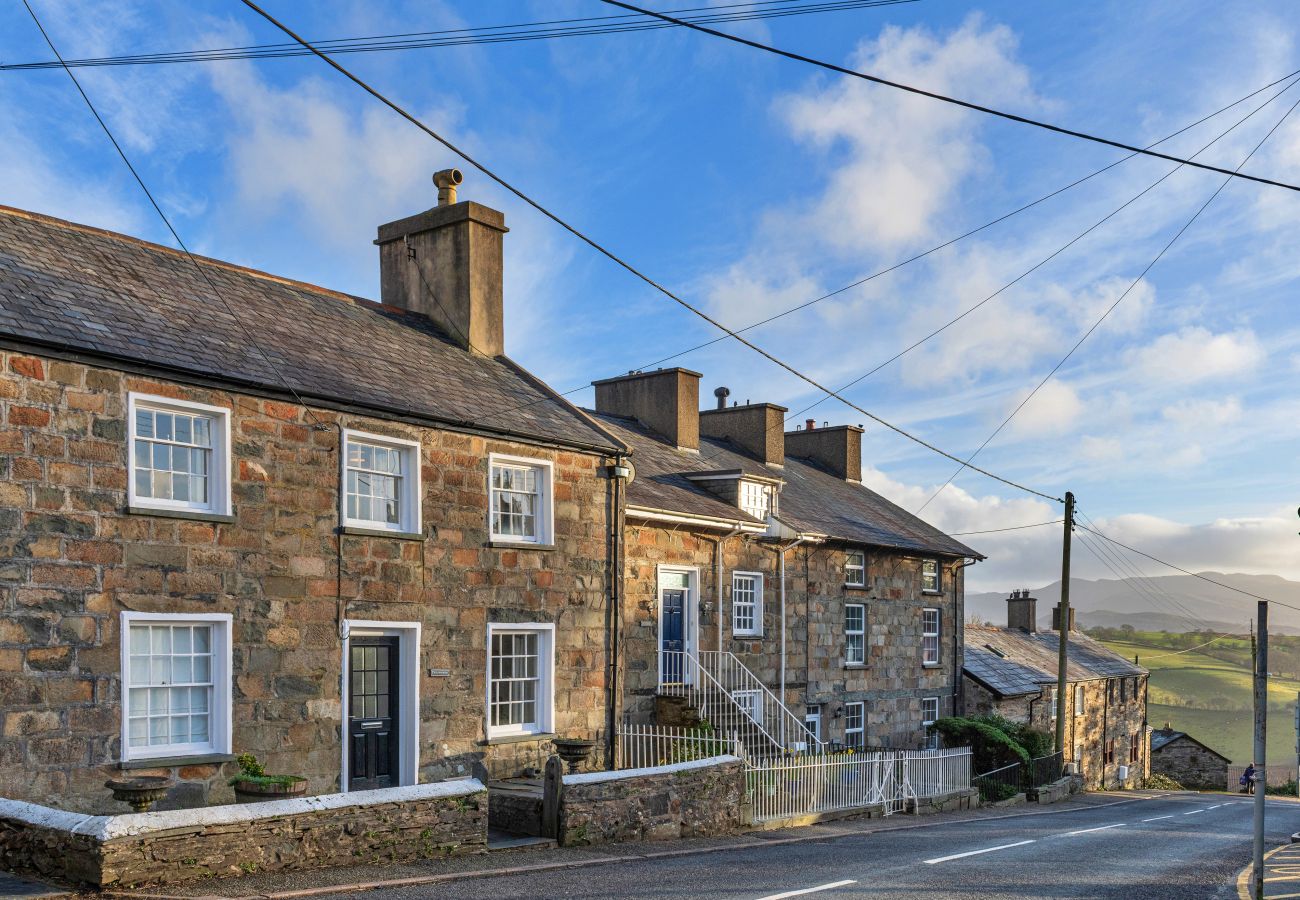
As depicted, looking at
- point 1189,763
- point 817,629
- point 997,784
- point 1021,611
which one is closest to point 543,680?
point 817,629

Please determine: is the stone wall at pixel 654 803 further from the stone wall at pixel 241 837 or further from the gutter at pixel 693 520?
the gutter at pixel 693 520

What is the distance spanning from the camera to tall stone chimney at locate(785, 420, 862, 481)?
3759cm

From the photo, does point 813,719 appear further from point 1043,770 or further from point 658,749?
point 1043,770

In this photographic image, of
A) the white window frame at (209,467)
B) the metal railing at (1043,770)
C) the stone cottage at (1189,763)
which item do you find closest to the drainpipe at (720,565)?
the white window frame at (209,467)

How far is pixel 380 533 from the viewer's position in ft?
53.1

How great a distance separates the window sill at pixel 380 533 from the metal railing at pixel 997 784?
18.8 meters

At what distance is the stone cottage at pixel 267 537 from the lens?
1288 centimetres

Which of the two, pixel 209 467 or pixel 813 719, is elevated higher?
pixel 209 467

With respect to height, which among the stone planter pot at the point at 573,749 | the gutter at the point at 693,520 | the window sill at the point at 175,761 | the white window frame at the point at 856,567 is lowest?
the stone planter pot at the point at 573,749

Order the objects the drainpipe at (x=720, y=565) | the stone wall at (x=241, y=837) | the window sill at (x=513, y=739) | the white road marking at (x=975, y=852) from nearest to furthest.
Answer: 1. the stone wall at (x=241, y=837)
2. the white road marking at (x=975, y=852)
3. the window sill at (x=513, y=739)
4. the drainpipe at (x=720, y=565)

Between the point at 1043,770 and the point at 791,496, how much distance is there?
37.8 feet

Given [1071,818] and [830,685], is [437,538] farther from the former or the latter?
[1071,818]

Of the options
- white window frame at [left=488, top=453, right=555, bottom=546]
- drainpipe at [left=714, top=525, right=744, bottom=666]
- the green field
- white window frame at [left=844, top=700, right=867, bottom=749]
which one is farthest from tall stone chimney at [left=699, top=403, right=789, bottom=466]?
the green field

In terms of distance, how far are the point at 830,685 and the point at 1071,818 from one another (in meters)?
5.97
